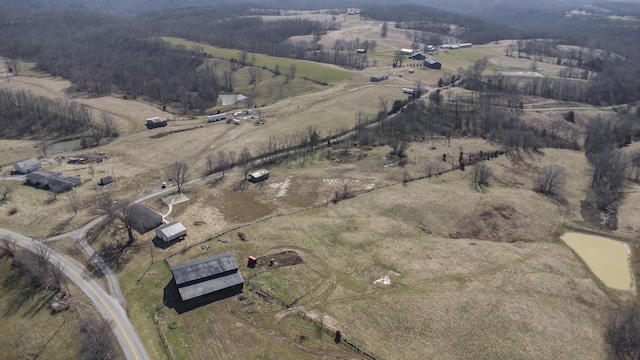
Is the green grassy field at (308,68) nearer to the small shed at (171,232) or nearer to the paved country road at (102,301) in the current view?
the small shed at (171,232)

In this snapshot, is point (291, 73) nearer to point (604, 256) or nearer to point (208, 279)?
point (208, 279)

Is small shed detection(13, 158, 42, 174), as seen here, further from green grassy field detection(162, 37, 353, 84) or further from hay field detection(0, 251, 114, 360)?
green grassy field detection(162, 37, 353, 84)

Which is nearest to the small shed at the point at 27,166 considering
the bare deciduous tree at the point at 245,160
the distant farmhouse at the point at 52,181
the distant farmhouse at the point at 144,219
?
the distant farmhouse at the point at 52,181

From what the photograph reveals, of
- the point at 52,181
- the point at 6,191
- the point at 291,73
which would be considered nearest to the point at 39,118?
the point at 6,191

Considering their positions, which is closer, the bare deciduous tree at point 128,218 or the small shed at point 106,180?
the bare deciduous tree at point 128,218

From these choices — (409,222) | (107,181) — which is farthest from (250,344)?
(107,181)
